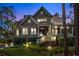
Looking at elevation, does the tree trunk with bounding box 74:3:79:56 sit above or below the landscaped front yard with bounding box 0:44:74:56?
above

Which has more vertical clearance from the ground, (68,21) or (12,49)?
(68,21)

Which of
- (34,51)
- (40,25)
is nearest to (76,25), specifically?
(40,25)

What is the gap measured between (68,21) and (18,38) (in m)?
0.43

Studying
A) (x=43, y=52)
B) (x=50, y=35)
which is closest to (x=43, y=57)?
(x=43, y=52)

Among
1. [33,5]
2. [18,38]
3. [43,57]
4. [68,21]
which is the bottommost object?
[43,57]

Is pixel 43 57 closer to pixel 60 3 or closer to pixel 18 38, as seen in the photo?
pixel 18 38

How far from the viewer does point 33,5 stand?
2.14 m

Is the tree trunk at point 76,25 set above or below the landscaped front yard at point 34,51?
above

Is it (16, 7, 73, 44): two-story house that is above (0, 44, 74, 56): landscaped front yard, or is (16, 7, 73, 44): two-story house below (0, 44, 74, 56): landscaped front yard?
above

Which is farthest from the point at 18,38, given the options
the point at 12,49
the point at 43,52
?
the point at 43,52

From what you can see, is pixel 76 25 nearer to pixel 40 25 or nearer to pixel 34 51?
pixel 40 25

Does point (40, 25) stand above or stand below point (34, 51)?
above

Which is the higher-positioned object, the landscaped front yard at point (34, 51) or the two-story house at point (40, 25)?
the two-story house at point (40, 25)

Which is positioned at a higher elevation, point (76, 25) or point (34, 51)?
point (76, 25)
